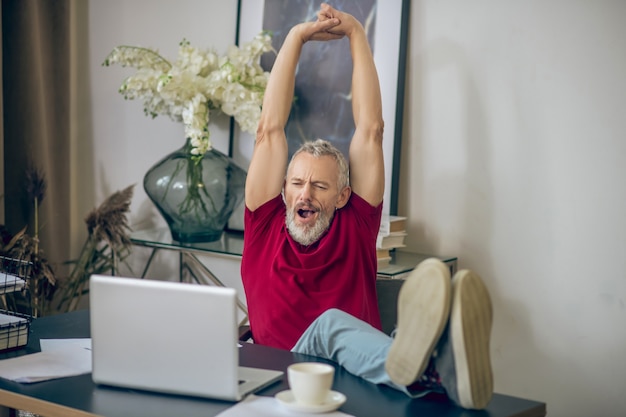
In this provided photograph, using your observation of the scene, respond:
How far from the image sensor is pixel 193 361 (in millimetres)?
1509

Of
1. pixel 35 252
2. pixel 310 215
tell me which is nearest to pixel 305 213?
pixel 310 215

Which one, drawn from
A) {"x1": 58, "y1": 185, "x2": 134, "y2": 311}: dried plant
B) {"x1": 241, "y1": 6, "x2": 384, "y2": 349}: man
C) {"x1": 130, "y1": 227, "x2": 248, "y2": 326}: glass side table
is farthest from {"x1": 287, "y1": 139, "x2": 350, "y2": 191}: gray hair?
{"x1": 58, "y1": 185, "x2": 134, "y2": 311}: dried plant

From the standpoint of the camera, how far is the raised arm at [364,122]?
2.49m

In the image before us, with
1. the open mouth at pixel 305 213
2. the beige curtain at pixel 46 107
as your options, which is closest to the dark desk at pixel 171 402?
the open mouth at pixel 305 213

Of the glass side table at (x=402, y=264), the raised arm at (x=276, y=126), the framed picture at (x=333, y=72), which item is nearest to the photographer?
the raised arm at (x=276, y=126)

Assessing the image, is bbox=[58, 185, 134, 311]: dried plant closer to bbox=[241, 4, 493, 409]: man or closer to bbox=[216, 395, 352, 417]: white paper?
bbox=[241, 4, 493, 409]: man

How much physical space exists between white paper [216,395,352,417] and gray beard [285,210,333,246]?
3.04 ft

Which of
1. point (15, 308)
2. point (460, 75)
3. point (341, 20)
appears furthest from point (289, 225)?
point (15, 308)

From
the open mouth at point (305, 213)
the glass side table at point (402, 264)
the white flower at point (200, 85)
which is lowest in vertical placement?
the glass side table at point (402, 264)

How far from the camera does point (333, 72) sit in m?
3.02

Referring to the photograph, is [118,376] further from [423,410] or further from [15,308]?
[15,308]

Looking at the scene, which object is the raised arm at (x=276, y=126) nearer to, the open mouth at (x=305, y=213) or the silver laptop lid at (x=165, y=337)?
the open mouth at (x=305, y=213)

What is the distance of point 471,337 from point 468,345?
1cm

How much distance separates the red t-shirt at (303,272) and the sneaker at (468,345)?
86cm
